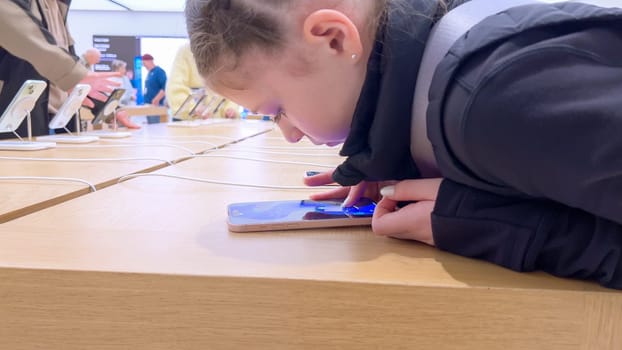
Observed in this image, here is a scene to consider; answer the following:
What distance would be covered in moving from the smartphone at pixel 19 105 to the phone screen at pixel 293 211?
2.90 feet

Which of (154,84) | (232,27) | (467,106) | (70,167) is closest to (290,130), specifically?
(232,27)

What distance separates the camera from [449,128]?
0.34 meters

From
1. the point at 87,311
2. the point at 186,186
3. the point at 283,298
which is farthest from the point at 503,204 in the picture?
the point at 186,186

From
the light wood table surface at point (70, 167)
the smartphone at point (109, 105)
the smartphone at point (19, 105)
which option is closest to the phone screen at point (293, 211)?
the light wood table surface at point (70, 167)

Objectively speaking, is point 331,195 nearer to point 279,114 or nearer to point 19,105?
point 279,114

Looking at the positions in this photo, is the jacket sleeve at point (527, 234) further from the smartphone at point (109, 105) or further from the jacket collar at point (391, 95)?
the smartphone at point (109, 105)

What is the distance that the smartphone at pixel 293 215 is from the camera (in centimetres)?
45

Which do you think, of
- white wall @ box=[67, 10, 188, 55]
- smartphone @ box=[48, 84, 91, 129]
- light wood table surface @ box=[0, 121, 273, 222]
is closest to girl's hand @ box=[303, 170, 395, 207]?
light wood table surface @ box=[0, 121, 273, 222]

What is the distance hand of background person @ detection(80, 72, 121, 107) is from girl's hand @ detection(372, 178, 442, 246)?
1.49 m

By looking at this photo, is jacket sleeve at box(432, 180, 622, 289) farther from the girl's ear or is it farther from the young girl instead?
the girl's ear

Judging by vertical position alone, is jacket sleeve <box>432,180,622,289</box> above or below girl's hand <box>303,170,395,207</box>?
above

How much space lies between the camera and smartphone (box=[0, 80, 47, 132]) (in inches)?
45.2

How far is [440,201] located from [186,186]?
41cm

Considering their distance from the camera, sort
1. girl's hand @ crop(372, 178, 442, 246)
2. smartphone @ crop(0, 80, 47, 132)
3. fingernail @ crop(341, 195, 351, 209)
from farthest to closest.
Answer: smartphone @ crop(0, 80, 47, 132) < fingernail @ crop(341, 195, 351, 209) < girl's hand @ crop(372, 178, 442, 246)
